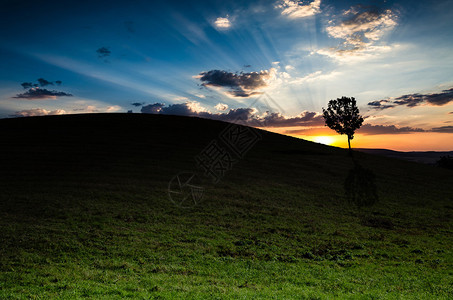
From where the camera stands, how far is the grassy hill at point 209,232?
1197 cm

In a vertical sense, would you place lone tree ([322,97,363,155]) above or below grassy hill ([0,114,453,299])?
above

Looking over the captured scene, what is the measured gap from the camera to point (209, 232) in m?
19.9

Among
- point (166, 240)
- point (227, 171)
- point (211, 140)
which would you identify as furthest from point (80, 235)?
point (211, 140)

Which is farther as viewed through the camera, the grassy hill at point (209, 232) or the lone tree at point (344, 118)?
the lone tree at point (344, 118)

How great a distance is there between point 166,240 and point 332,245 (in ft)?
34.4

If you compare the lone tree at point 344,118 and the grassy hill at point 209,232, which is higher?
the lone tree at point 344,118

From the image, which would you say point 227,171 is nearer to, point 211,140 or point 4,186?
point 211,140

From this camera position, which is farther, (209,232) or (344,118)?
(344,118)

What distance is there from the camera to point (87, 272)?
502 inches

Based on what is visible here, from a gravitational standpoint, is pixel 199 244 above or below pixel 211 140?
below

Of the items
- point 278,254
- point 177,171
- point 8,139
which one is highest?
point 8,139

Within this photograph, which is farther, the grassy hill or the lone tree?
the lone tree

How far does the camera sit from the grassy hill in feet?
39.3

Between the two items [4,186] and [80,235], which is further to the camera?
[4,186]
